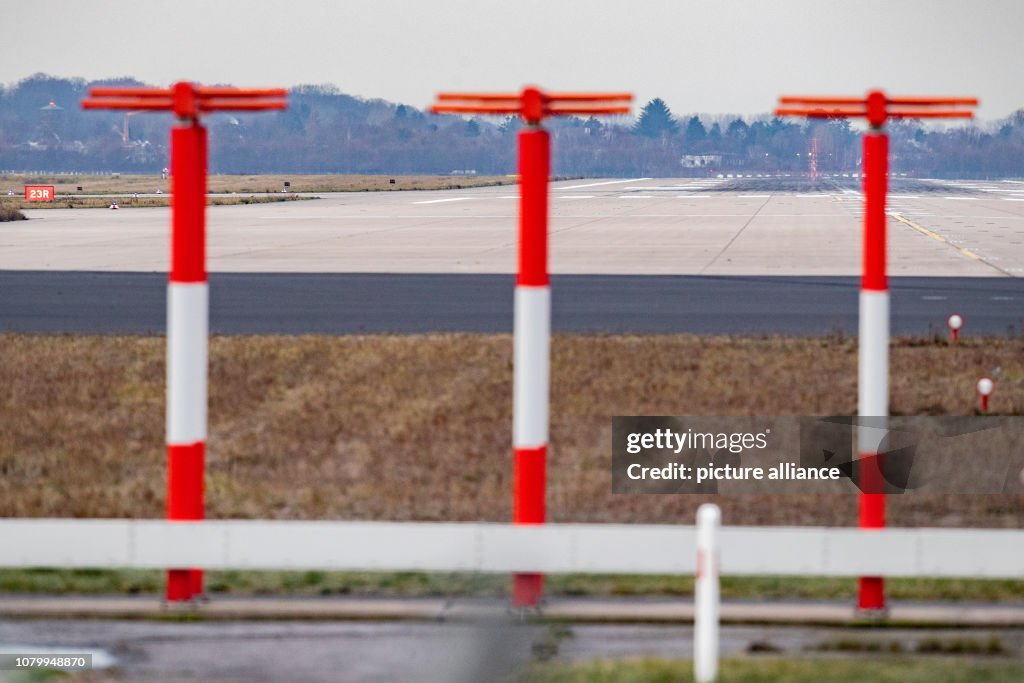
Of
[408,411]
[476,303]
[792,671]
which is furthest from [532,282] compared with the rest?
[476,303]

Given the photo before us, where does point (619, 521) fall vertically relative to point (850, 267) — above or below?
below

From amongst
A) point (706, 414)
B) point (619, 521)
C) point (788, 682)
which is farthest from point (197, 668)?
point (706, 414)

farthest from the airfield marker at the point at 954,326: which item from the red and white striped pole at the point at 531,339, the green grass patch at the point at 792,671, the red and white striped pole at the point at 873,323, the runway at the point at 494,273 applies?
the green grass patch at the point at 792,671

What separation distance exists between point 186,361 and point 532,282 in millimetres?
1962

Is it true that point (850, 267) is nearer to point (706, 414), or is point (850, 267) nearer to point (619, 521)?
point (706, 414)

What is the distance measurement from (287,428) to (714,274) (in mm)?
21764

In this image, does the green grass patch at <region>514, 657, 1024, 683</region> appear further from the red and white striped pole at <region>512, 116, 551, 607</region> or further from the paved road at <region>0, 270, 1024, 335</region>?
the paved road at <region>0, 270, 1024, 335</region>

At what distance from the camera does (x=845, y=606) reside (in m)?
8.94

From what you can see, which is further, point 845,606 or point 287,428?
point 287,428

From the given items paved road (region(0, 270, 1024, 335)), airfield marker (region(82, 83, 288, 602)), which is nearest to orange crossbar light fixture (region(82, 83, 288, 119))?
airfield marker (region(82, 83, 288, 602))

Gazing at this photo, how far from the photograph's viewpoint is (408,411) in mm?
16812

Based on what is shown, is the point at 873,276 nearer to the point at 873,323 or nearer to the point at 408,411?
the point at 873,323

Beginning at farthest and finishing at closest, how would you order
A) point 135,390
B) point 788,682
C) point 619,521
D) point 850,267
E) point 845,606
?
point 850,267 < point 135,390 < point 619,521 < point 845,606 < point 788,682

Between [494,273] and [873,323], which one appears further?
[494,273]
